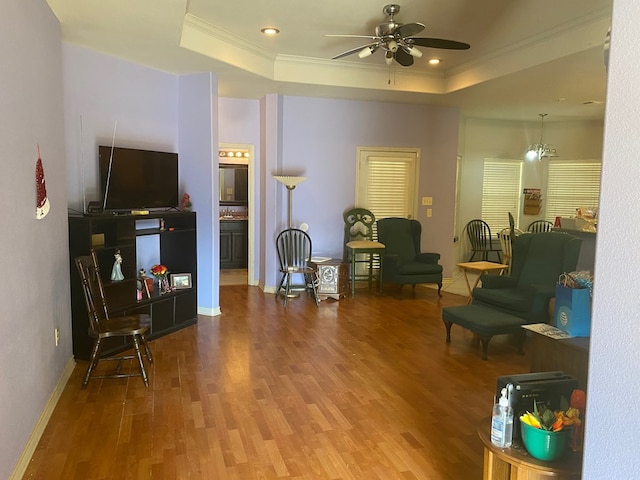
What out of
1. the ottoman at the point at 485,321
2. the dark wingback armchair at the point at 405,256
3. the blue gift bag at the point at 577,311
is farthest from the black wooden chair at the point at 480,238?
the blue gift bag at the point at 577,311

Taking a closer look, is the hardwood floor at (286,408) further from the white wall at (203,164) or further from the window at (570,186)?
the window at (570,186)

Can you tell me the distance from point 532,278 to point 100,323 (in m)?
3.99

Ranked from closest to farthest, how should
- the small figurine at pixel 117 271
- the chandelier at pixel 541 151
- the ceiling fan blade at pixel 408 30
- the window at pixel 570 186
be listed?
the ceiling fan blade at pixel 408 30
the small figurine at pixel 117 271
the chandelier at pixel 541 151
the window at pixel 570 186

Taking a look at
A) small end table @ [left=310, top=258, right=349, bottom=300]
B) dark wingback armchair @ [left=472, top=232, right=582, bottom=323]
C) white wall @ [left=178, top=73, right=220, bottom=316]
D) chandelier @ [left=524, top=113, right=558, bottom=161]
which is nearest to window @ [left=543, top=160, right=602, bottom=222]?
chandelier @ [left=524, top=113, right=558, bottom=161]

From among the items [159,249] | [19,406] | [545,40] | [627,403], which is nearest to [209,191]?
→ [159,249]

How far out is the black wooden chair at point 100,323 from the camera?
3.45 meters

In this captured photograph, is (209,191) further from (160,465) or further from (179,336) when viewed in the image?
(160,465)

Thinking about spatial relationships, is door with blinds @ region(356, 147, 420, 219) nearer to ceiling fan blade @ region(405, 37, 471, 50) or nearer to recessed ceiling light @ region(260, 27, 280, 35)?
recessed ceiling light @ region(260, 27, 280, 35)

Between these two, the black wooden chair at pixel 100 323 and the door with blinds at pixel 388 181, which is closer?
the black wooden chair at pixel 100 323

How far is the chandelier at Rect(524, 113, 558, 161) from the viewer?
333 inches

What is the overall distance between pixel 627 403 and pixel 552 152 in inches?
314

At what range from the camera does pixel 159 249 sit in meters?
5.31

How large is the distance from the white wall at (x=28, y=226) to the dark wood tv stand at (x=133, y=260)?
0.85 feet

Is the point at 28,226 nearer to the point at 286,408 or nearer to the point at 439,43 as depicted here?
the point at 286,408
